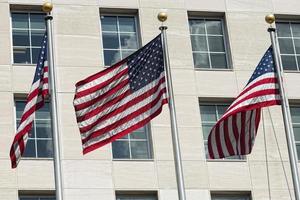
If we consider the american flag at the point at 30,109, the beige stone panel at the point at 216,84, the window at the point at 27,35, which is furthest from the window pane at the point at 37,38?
the american flag at the point at 30,109

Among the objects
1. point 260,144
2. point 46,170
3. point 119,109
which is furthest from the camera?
point 260,144

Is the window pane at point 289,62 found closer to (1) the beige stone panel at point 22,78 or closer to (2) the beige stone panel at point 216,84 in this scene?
(2) the beige stone panel at point 216,84

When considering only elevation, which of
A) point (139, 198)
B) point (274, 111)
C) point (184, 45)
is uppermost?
point (184, 45)

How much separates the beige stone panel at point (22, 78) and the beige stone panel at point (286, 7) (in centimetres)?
851

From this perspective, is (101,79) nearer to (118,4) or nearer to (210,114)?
(210,114)

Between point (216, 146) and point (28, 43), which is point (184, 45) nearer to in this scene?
point (28, 43)

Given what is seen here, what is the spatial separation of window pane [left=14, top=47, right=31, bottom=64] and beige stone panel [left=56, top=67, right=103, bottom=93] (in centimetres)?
106

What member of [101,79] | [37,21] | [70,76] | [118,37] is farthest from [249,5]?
[101,79]

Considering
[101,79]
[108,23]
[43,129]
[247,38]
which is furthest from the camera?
[247,38]

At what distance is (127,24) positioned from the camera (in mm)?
35562

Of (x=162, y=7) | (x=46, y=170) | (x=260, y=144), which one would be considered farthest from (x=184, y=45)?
(x=46, y=170)

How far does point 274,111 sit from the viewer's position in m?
35.0

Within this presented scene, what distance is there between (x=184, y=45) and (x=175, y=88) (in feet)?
5.45

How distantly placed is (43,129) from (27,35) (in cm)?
316
